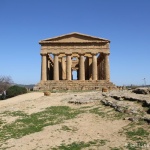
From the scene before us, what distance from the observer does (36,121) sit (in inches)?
789

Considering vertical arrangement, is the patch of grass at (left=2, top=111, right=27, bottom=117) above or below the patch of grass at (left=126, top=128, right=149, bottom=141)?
above

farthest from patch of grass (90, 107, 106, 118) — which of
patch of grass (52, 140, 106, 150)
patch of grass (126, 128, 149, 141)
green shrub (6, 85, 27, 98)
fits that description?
green shrub (6, 85, 27, 98)

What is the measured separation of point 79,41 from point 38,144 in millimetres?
40827

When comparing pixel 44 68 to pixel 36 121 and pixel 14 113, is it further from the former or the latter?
pixel 36 121

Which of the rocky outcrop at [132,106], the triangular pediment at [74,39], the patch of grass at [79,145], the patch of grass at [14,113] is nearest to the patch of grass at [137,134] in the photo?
the rocky outcrop at [132,106]

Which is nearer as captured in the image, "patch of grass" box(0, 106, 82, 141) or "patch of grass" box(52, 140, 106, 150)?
"patch of grass" box(52, 140, 106, 150)

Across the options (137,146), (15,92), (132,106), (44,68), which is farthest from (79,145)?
(44,68)

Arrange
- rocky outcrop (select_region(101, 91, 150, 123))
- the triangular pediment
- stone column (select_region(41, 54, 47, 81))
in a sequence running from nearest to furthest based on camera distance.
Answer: rocky outcrop (select_region(101, 91, 150, 123))
the triangular pediment
stone column (select_region(41, 54, 47, 81))

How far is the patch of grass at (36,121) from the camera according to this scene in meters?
17.3

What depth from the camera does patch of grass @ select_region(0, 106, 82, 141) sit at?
17266 mm

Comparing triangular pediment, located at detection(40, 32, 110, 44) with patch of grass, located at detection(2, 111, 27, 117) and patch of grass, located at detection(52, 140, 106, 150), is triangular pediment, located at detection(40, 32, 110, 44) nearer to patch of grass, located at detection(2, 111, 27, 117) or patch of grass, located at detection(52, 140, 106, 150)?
patch of grass, located at detection(2, 111, 27, 117)

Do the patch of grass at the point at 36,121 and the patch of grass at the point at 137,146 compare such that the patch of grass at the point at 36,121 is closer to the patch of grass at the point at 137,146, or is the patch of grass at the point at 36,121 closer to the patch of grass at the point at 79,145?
the patch of grass at the point at 79,145

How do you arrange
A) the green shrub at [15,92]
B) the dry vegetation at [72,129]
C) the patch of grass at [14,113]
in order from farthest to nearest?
1. the green shrub at [15,92]
2. the patch of grass at [14,113]
3. the dry vegetation at [72,129]

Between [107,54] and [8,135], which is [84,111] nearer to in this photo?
[8,135]
